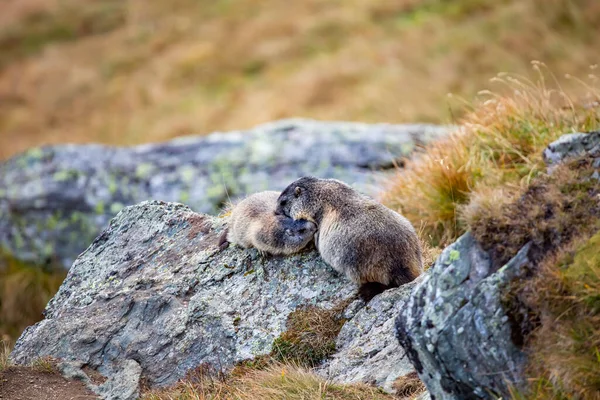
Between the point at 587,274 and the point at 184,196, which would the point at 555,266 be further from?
the point at 184,196

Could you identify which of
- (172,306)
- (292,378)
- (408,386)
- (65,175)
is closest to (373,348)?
(408,386)

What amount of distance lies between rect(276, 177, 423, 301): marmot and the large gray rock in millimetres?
5672

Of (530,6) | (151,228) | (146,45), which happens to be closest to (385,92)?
(530,6)

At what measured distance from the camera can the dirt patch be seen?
5.79 metres

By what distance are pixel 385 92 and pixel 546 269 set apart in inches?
649

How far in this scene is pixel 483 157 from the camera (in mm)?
9461

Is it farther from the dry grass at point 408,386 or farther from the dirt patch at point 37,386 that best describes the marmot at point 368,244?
the dirt patch at point 37,386

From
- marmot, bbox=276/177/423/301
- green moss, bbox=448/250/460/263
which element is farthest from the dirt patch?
green moss, bbox=448/250/460/263

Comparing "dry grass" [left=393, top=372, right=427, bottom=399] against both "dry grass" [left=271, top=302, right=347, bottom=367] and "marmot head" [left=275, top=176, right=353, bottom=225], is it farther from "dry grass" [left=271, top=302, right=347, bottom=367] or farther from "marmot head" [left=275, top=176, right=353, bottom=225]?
"marmot head" [left=275, top=176, right=353, bottom=225]

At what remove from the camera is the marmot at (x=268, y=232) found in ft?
22.2

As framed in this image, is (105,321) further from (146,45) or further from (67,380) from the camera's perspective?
(146,45)

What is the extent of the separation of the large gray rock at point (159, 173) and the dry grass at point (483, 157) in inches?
97.4

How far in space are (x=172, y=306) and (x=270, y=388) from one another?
1.67 metres

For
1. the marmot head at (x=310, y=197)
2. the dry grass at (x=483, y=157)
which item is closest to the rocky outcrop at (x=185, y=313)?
the marmot head at (x=310, y=197)
